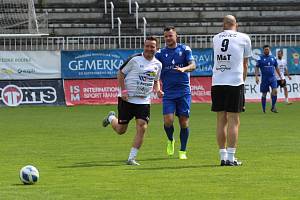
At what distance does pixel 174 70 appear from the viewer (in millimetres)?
15539

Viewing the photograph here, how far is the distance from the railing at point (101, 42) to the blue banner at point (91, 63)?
4.80ft

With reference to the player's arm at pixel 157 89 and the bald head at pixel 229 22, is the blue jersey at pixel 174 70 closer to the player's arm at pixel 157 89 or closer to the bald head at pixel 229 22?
the player's arm at pixel 157 89

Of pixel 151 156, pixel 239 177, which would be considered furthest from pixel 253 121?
pixel 239 177

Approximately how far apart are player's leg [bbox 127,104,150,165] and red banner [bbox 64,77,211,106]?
19.6 meters

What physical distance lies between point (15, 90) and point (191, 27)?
418 inches

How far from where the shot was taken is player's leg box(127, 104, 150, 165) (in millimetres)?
14094

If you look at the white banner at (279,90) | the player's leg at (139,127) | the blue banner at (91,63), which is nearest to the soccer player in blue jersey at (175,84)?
the player's leg at (139,127)

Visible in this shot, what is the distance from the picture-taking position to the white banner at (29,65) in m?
34.0

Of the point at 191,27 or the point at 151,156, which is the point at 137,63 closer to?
the point at 151,156

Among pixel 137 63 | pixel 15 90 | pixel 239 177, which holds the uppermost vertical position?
pixel 137 63

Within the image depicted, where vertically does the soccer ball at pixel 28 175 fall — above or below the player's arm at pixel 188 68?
below

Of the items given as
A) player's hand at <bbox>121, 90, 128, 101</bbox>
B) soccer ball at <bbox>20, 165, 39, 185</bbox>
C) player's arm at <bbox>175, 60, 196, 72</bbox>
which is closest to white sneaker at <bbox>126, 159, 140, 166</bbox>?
player's hand at <bbox>121, 90, 128, 101</bbox>

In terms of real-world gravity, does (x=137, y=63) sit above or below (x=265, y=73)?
above

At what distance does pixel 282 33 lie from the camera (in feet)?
134
